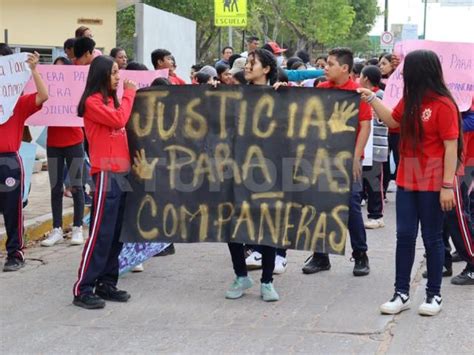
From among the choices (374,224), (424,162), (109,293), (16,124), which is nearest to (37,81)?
(16,124)

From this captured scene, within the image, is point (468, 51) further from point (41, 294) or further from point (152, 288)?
point (41, 294)

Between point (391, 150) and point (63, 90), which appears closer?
point (63, 90)

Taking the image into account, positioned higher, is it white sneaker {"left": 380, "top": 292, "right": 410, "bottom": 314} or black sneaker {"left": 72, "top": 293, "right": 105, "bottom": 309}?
white sneaker {"left": 380, "top": 292, "right": 410, "bottom": 314}

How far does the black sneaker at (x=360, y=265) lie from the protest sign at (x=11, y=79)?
308 centimetres

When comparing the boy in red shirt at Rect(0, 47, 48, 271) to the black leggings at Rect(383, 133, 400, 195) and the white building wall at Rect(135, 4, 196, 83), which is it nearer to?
the black leggings at Rect(383, 133, 400, 195)

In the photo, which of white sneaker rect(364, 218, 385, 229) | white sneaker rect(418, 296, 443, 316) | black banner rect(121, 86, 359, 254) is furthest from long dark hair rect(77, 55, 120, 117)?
white sneaker rect(364, 218, 385, 229)

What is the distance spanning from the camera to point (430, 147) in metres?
5.29

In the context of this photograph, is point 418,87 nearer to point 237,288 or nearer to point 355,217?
point 355,217

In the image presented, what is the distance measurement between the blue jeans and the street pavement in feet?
0.94

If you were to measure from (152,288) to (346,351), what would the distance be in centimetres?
200

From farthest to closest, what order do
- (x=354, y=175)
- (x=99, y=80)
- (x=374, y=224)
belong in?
(x=374, y=224) → (x=354, y=175) → (x=99, y=80)

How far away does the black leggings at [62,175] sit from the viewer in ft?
25.8

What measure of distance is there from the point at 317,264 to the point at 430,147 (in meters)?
1.82

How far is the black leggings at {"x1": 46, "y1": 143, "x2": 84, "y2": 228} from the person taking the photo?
7852mm
